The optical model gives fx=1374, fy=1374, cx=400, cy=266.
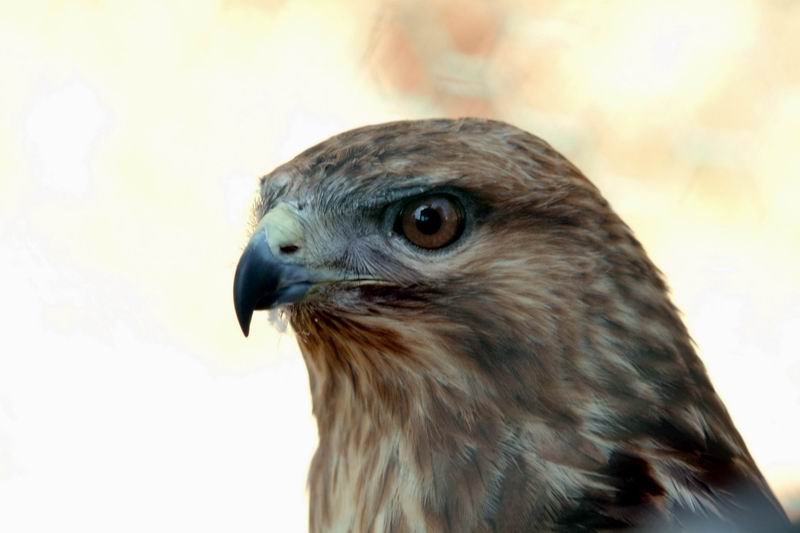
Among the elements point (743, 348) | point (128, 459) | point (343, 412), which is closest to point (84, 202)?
point (128, 459)

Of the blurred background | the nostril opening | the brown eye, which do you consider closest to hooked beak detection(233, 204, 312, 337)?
the nostril opening

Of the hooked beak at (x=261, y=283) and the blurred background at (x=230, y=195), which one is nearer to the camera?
the hooked beak at (x=261, y=283)

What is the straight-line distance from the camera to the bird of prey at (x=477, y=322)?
163 centimetres

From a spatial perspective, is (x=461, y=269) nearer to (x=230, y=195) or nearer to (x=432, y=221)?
(x=432, y=221)

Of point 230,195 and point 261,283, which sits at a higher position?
point 230,195

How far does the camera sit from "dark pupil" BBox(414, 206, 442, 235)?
1690 mm

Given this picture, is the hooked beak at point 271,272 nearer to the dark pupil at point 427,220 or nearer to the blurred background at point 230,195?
the dark pupil at point 427,220

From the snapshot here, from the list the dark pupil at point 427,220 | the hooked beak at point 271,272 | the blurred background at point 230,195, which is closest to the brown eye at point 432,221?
the dark pupil at point 427,220

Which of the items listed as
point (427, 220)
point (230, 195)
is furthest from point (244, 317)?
point (230, 195)

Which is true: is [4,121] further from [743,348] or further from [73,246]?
[743,348]

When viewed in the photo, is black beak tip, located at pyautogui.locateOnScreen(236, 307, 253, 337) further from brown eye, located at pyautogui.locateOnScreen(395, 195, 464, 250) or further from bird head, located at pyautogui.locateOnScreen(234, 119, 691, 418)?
brown eye, located at pyautogui.locateOnScreen(395, 195, 464, 250)

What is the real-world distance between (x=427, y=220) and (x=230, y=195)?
7.51 ft

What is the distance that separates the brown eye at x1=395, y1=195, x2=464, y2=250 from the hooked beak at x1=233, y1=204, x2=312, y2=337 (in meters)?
0.13

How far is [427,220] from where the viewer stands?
5.55 feet
